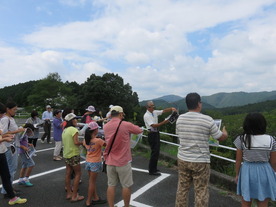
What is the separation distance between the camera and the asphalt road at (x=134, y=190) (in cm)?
399

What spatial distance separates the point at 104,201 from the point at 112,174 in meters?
0.90

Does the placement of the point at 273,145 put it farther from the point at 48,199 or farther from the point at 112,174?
the point at 48,199

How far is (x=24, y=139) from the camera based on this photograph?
15.8 ft

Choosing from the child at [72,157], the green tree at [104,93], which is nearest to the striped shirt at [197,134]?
the child at [72,157]

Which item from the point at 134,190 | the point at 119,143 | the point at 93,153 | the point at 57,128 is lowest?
the point at 134,190

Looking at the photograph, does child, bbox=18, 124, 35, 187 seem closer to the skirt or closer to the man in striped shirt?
the man in striped shirt

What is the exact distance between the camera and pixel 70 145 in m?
4.15

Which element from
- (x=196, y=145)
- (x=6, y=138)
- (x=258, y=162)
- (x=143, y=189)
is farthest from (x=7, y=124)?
(x=258, y=162)

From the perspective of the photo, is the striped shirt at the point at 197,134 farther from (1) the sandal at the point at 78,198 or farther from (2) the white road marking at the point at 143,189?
(1) the sandal at the point at 78,198

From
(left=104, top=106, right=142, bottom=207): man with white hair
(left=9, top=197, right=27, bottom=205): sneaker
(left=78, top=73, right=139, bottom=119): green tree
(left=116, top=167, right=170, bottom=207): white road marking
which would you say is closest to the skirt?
(left=104, top=106, right=142, bottom=207): man with white hair

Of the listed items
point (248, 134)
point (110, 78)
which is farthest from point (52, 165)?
point (110, 78)

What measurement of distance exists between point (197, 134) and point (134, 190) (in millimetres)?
2354

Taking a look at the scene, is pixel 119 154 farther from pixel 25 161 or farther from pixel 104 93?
pixel 104 93

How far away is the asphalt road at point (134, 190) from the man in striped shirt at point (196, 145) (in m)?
1.22
